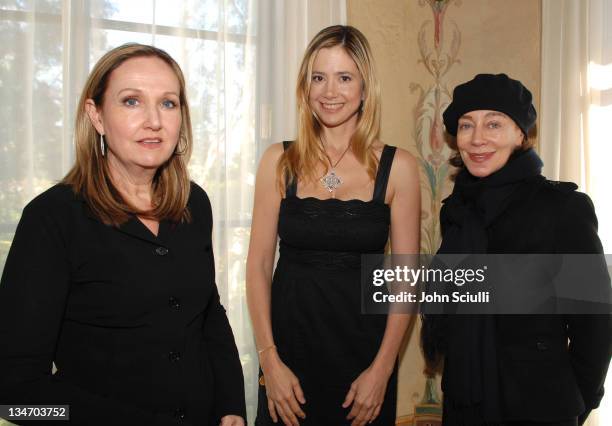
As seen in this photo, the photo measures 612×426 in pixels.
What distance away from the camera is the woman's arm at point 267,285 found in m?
2.00

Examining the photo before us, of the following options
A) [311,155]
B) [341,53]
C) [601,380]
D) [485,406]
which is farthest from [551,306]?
[341,53]

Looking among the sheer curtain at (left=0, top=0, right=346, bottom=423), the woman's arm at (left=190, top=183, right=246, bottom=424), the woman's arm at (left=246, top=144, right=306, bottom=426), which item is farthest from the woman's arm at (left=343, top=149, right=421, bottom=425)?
the sheer curtain at (left=0, top=0, right=346, bottom=423)

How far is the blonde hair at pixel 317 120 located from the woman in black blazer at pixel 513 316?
12.9 inches

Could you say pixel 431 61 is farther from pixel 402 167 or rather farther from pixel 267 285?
pixel 267 285

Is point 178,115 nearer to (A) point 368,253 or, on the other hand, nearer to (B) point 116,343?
(B) point 116,343

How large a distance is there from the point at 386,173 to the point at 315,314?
1.97 feet

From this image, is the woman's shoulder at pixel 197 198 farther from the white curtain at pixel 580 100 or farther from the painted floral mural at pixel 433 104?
the white curtain at pixel 580 100

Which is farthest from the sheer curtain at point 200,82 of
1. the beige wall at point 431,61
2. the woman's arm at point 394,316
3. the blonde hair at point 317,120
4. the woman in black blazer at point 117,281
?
the woman in black blazer at point 117,281

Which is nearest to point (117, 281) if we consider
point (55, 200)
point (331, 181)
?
point (55, 200)

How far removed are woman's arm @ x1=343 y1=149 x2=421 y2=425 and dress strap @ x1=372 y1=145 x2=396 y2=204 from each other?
19 millimetres

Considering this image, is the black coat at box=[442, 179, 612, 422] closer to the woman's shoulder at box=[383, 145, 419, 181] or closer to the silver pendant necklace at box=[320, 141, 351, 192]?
the woman's shoulder at box=[383, 145, 419, 181]

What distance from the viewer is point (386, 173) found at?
206 cm

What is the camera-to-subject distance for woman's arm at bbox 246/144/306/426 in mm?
1997

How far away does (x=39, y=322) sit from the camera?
3.58ft
